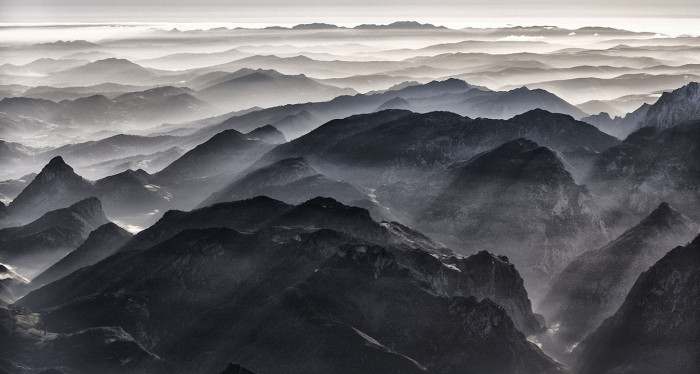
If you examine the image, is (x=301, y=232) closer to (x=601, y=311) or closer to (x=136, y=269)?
(x=136, y=269)

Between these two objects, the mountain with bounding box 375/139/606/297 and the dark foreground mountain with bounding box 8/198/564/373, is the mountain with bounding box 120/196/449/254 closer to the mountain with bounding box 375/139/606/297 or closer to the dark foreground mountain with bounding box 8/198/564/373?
the dark foreground mountain with bounding box 8/198/564/373

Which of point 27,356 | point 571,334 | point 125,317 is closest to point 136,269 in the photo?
point 125,317

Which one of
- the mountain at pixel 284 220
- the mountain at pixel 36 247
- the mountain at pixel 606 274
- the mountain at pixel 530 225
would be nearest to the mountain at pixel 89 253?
the mountain at pixel 284 220

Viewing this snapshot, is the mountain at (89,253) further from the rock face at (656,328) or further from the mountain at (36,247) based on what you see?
the rock face at (656,328)

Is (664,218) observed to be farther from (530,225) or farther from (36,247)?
(36,247)

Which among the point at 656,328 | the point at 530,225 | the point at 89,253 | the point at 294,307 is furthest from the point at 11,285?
the point at 656,328
